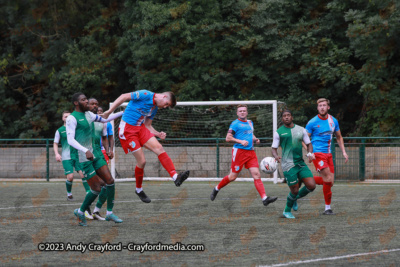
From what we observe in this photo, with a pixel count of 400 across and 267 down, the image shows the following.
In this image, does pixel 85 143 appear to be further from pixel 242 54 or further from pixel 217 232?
pixel 242 54

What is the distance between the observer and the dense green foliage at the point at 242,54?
26531 mm

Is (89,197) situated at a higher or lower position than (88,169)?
lower

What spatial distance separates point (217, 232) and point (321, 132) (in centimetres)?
356

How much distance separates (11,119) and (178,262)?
3039 centimetres

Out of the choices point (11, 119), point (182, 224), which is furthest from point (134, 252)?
point (11, 119)

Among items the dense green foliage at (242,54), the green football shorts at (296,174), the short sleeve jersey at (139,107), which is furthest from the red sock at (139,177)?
the dense green foliage at (242,54)

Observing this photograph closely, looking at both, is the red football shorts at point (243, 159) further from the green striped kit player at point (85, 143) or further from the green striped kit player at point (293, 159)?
the green striped kit player at point (85, 143)

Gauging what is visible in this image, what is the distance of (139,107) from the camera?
1094 cm

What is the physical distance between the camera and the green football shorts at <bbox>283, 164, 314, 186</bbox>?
10719 millimetres

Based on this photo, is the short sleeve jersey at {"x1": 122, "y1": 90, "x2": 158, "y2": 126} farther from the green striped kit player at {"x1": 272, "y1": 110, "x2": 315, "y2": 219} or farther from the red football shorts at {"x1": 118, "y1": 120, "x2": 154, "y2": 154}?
the green striped kit player at {"x1": 272, "y1": 110, "x2": 315, "y2": 219}

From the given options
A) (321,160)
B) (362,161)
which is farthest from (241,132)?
(362,161)

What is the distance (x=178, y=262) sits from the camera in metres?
6.78

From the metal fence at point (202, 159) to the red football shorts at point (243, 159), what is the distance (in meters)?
10.7

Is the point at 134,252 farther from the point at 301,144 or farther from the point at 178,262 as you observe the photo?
the point at 301,144
